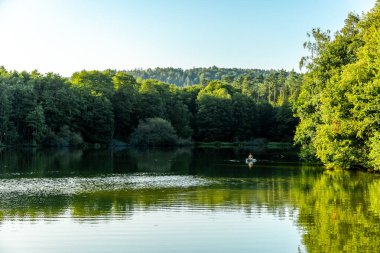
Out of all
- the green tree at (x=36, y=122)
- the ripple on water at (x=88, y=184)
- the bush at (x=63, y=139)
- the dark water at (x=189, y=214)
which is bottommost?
the dark water at (x=189, y=214)

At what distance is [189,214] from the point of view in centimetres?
2358

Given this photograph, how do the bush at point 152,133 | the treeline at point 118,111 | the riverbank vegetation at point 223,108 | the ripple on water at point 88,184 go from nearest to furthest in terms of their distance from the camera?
the ripple on water at point 88,184 → the riverbank vegetation at point 223,108 → the treeline at point 118,111 → the bush at point 152,133

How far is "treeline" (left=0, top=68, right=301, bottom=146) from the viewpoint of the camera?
93.6 meters

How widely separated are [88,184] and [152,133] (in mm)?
70178

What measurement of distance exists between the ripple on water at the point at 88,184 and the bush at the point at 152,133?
6238 cm

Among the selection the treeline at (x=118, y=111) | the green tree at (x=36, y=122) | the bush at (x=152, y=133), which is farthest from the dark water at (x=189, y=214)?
the bush at (x=152, y=133)

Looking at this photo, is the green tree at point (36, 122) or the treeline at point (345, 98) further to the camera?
the green tree at point (36, 122)

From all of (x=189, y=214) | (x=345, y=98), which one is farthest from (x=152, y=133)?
(x=189, y=214)

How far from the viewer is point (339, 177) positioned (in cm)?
4294

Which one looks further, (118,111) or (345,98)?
(118,111)

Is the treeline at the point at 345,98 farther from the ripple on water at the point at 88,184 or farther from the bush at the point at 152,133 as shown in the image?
the bush at the point at 152,133

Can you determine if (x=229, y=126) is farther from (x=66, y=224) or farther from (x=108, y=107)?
(x=66, y=224)

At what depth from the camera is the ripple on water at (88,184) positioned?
3259 cm

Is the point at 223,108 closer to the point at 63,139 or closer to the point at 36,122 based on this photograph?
the point at 63,139
